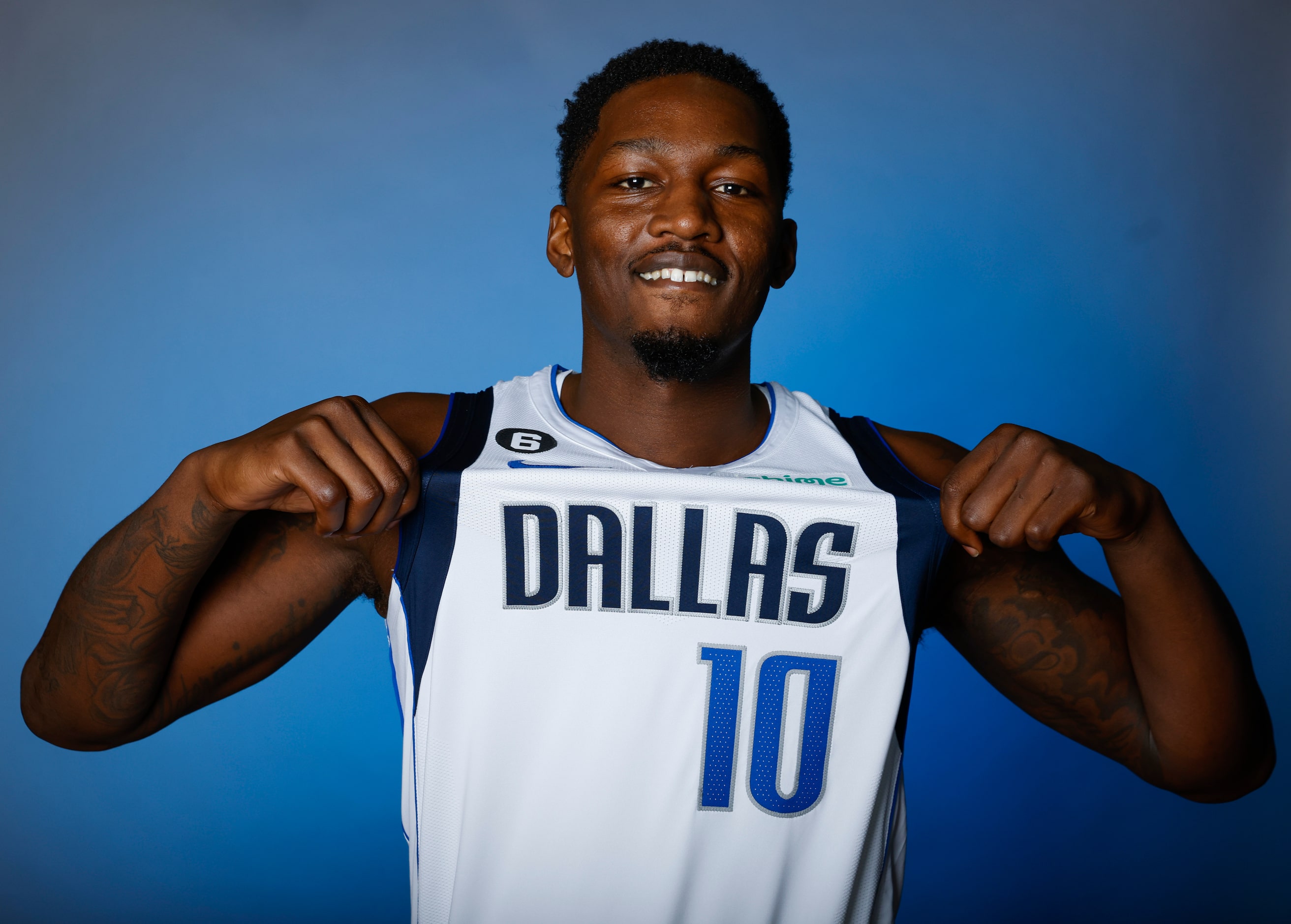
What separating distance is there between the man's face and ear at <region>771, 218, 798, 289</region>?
5 cm

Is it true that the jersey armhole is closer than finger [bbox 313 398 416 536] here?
No

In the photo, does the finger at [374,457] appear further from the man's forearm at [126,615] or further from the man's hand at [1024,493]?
the man's hand at [1024,493]

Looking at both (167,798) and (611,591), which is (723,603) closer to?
(611,591)

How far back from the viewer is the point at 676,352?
4.59 ft

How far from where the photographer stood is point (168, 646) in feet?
4.19

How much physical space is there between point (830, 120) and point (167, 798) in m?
2.81

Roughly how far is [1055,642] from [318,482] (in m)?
1.08

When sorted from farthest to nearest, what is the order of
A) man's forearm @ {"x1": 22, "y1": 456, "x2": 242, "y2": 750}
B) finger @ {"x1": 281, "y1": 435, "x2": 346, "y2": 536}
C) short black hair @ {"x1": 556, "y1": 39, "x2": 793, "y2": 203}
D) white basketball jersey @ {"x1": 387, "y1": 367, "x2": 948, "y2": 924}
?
short black hair @ {"x1": 556, "y1": 39, "x2": 793, "y2": 203}
white basketball jersey @ {"x1": 387, "y1": 367, "x2": 948, "y2": 924}
man's forearm @ {"x1": 22, "y1": 456, "x2": 242, "y2": 750}
finger @ {"x1": 281, "y1": 435, "x2": 346, "y2": 536}

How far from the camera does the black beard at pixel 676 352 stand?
4.56 feet

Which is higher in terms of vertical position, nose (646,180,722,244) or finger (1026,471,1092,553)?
nose (646,180,722,244)

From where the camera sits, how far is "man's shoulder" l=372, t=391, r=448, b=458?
1376 mm

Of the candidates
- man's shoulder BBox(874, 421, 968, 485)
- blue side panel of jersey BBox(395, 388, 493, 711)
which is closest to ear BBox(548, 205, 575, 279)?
blue side panel of jersey BBox(395, 388, 493, 711)

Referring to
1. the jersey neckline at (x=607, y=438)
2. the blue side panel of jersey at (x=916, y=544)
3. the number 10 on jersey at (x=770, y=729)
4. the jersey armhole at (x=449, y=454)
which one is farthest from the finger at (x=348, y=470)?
the blue side panel of jersey at (x=916, y=544)

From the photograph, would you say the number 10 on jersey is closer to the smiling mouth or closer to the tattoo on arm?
the smiling mouth
